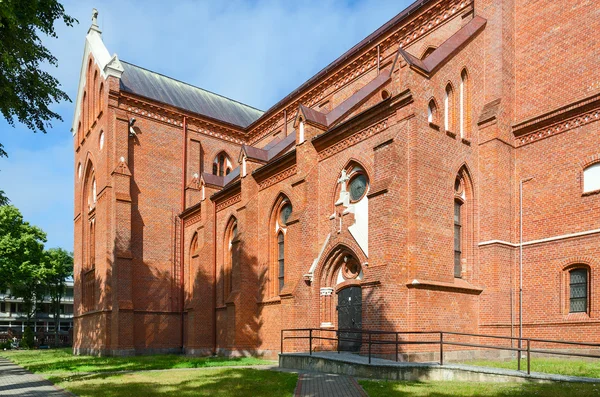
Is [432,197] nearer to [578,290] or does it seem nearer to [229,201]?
[578,290]

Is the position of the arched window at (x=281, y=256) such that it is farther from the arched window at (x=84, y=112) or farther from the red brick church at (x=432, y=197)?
the arched window at (x=84, y=112)

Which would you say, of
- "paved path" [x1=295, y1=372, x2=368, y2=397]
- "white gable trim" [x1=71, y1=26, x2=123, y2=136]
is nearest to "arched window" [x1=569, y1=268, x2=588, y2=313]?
"paved path" [x1=295, y1=372, x2=368, y2=397]

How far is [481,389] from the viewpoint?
9039 millimetres

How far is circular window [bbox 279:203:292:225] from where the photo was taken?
1947 centimetres

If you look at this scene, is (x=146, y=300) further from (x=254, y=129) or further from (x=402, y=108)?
(x=402, y=108)

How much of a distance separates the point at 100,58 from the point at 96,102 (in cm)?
239

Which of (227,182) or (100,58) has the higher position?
(100,58)

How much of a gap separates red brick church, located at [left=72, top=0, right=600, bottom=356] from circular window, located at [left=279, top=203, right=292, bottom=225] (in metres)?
0.08

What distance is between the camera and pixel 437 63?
1480 centimetres

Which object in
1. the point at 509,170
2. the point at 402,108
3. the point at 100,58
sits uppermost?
the point at 100,58

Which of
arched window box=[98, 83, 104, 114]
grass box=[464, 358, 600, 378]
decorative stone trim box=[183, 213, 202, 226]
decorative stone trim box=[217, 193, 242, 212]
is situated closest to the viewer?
grass box=[464, 358, 600, 378]

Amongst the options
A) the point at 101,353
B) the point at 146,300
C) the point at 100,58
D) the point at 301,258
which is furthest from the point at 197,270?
the point at 100,58

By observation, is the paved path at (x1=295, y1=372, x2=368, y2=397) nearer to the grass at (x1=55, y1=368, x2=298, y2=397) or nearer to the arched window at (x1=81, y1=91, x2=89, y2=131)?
the grass at (x1=55, y1=368, x2=298, y2=397)

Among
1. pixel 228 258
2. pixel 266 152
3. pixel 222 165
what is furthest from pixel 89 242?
pixel 266 152
